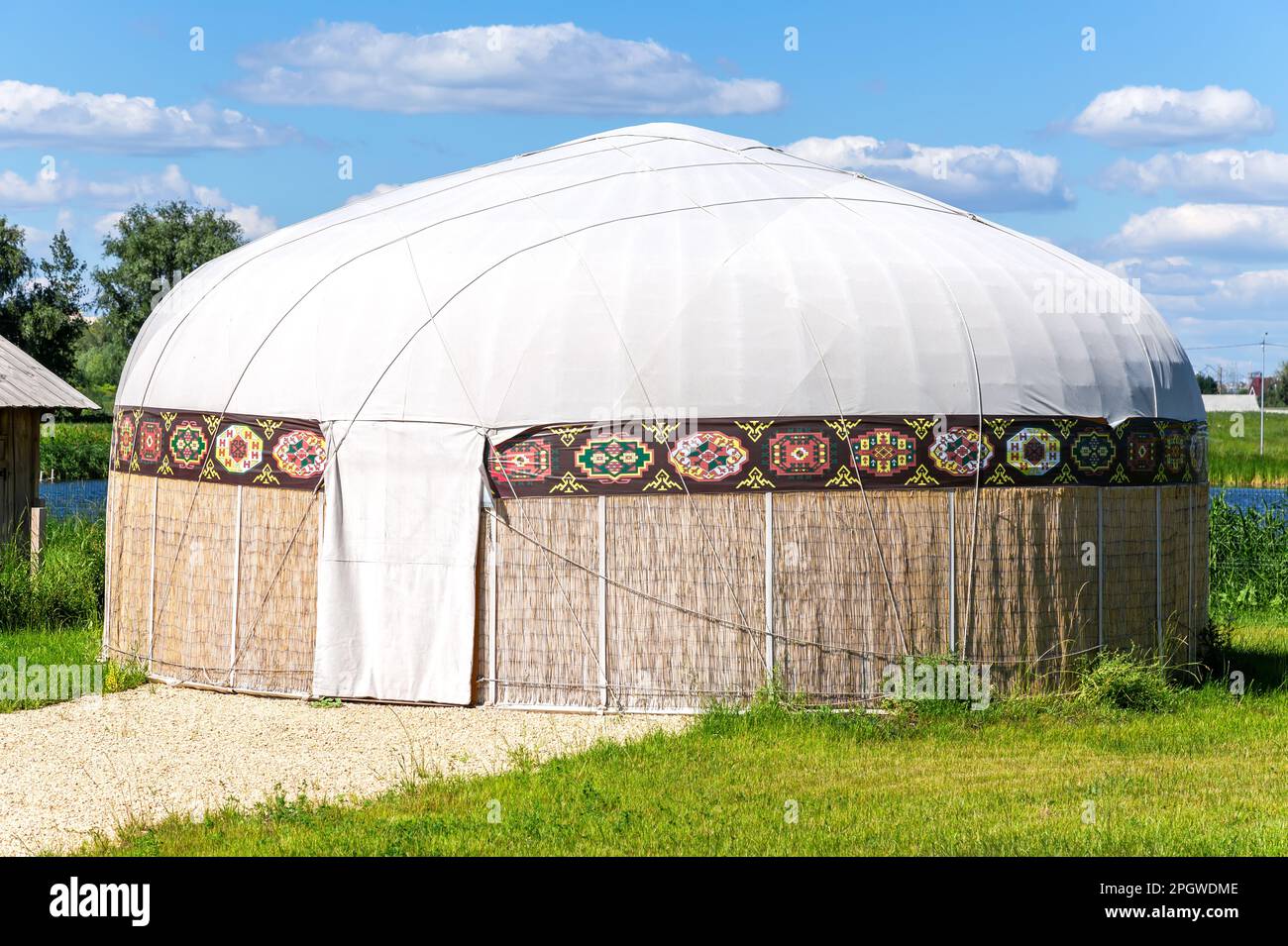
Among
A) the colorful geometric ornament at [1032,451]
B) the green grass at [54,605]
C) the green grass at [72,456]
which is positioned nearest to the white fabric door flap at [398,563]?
the green grass at [54,605]

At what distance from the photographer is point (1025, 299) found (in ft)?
32.6

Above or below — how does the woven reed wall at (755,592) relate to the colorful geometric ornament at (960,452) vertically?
below

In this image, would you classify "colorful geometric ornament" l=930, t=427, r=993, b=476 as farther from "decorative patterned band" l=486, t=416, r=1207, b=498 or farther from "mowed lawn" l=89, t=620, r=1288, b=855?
"mowed lawn" l=89, t=620, r=1288, b=855

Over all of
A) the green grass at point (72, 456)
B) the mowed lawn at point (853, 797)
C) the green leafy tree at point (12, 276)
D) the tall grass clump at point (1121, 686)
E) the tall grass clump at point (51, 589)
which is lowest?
the mowed lawn at point (853, 797)

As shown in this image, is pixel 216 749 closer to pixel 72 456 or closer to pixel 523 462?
pixel 523 462

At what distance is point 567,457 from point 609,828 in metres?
3.09

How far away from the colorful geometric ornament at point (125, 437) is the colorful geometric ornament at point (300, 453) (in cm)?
184

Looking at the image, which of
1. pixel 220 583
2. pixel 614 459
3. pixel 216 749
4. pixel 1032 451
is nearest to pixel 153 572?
pixel 220 583

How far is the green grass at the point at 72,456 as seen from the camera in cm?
→ 3212

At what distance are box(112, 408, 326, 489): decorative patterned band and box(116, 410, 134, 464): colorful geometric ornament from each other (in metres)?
0.05

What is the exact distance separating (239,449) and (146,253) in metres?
38.0

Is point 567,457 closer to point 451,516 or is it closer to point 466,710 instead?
point 451,516

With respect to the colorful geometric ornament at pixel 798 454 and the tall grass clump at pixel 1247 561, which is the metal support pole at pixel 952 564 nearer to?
the colorful geometric ornament at pixel 798 454
